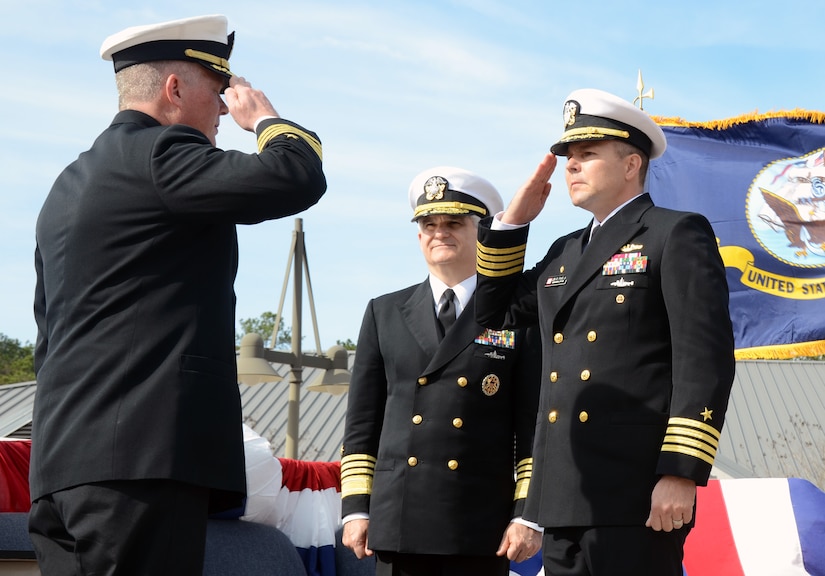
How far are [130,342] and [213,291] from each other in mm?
244

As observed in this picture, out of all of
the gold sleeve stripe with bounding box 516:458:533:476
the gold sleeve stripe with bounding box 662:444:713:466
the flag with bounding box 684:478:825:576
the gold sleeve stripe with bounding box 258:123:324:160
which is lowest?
the flag with bounding box 684:478:825:576

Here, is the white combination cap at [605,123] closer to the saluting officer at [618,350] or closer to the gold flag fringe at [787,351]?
the saluting officer at [618,350]

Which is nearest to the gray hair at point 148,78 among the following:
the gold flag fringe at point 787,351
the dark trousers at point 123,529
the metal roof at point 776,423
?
the dark trousers at point 123,529

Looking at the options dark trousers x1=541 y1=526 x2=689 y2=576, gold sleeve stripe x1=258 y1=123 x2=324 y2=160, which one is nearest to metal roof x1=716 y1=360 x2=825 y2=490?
dark trousers x1=541 y1=526 x2=689 y2=576

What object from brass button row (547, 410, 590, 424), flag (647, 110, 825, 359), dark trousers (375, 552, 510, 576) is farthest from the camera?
flag (647, 110, 825, 359)

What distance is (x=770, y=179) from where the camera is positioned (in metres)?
9.97

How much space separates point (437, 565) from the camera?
417 cm

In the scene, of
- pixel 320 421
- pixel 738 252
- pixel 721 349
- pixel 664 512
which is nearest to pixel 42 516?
pixel 664 512

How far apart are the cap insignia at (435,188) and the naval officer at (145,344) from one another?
5.60 ft

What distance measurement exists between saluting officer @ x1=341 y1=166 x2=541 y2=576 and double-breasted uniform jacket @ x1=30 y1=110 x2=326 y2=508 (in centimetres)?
134

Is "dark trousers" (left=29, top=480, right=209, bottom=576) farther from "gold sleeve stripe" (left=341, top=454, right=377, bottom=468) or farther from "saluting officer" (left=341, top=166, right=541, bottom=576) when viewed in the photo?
"gold sleeve stripe" (left=341, top=454, right=377, bottom=468)

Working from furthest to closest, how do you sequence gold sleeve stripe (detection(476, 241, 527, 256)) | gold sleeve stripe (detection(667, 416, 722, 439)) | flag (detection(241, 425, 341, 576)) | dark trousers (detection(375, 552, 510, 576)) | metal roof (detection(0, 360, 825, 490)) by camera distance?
metal roof (detection(0, 360, 825, 490)) < flag (detection(241, 425, 341, 576)) < dark trousers (detection(375, 552, 510, 576)) < gold sleeve stripe (detection(476, 241, 527, 256)) < gold sleeve stripe (detection(667, 416, 722, 439))

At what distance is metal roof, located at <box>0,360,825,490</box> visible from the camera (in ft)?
68.7

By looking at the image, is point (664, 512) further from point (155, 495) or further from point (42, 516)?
point (42, 516)
